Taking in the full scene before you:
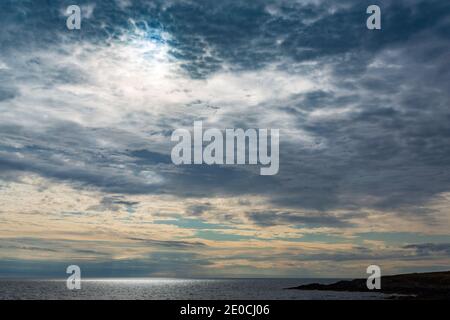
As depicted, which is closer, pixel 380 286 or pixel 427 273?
pixel 380 286
